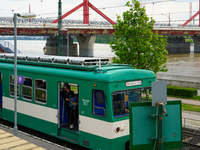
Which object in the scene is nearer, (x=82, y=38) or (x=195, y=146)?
(x=195, y=146)

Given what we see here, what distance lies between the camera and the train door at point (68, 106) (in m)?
9.56

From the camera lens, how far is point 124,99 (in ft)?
27.7

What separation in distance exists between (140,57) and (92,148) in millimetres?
13216

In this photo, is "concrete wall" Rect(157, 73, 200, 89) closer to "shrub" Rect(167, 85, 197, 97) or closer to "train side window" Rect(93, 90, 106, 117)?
"shrub" Rect(167, 85, 197, 97)

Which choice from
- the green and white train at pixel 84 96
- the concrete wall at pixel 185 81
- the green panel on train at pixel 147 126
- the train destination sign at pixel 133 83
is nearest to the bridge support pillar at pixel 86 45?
the concrete wall at pixel 185 81

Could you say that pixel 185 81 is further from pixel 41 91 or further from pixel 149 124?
pixel 149 124

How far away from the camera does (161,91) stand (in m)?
4.39

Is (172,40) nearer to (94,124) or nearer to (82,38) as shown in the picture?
(82,38)

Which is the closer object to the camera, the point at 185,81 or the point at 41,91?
the point at 41,91

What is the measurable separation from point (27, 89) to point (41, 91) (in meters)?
0.90

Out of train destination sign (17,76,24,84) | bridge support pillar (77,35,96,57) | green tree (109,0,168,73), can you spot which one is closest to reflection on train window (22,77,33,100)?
train destination sign (17,76,24,84)

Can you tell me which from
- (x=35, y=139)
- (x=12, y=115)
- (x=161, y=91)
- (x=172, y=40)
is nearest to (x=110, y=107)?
(x=35, y=139)

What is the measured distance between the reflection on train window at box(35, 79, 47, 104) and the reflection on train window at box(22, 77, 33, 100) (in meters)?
0.33

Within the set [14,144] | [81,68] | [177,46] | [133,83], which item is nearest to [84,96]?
[81,68]
